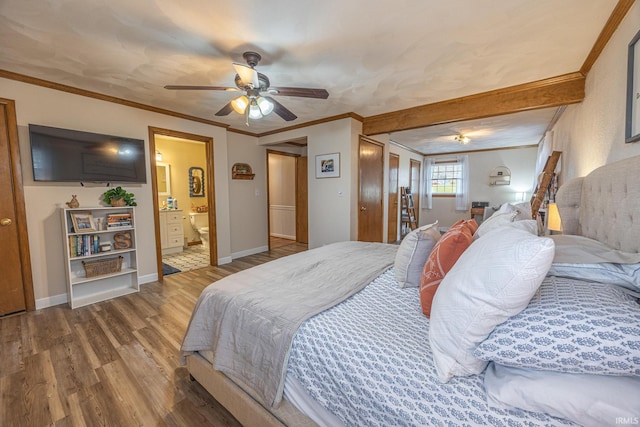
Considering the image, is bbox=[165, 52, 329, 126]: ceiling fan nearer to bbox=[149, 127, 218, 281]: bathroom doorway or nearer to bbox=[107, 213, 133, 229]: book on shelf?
bbox=[107, 213, 133, 229]: book on shelf

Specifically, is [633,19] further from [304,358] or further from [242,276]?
[242,276]

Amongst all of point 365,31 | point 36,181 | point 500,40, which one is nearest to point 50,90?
point 36,181

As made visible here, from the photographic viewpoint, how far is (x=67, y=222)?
2672mm

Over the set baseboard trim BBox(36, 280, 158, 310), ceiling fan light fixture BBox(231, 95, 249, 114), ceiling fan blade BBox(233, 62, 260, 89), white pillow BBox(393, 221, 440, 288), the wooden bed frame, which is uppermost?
ceiling fan blade BBox(233, 62, 260, 89)

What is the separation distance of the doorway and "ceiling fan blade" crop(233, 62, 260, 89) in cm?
350

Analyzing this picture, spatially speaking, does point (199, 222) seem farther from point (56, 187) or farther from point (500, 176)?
point (500, 176)

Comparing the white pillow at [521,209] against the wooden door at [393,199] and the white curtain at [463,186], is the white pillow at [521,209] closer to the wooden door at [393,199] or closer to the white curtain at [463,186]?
the wooden door at [393,199]

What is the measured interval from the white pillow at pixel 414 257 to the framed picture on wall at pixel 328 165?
2473mm

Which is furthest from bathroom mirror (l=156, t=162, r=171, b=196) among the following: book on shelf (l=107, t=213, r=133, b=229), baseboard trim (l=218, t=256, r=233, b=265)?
book on shelf (l=107, t=213, r=133, b=229)

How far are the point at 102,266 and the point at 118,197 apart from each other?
0.82 metres

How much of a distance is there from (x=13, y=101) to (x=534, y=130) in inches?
277

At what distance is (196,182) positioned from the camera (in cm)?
554

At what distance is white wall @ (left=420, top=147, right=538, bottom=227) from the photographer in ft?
18.9

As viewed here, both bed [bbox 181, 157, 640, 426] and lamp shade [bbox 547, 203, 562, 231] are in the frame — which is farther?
lamp shade [bbox 547, 203, 562, 231]
